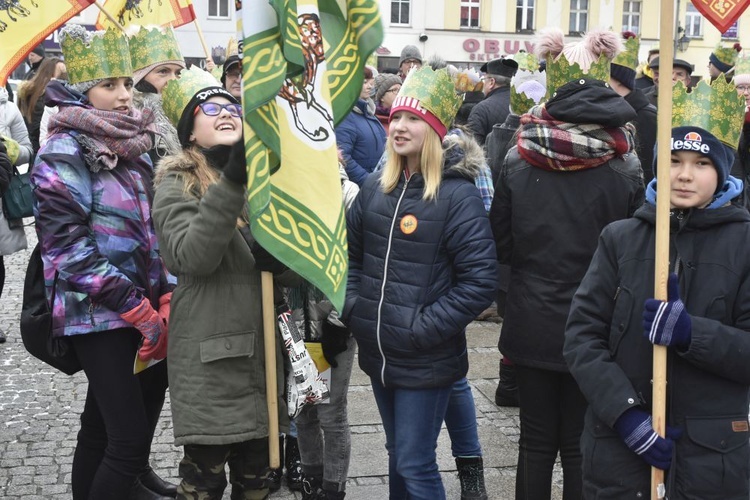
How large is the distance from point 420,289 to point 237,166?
1051mm

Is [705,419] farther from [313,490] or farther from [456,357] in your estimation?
[313,490]

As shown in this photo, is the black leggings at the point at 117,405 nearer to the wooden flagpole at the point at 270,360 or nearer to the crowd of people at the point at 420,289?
the crowd of people at the point at 420,289

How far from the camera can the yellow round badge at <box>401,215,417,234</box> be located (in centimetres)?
390

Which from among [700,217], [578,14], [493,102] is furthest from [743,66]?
[578,14]

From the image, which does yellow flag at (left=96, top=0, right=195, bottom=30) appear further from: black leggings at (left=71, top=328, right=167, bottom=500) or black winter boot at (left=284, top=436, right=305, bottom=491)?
black leggings at (left=71, top=328, right=167, bottom=500)

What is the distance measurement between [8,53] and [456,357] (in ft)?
9.13

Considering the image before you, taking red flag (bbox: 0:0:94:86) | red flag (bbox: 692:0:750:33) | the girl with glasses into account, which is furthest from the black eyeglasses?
red flag (bbox: 692:0:750:33)

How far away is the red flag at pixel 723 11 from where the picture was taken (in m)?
4.76

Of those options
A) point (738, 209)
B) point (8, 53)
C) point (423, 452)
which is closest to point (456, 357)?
point (423, 452)

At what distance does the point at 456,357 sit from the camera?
4.00m

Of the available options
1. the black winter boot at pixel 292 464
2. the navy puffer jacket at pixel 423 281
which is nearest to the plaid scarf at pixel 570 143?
the navy puffer jacket at pixel 423 281

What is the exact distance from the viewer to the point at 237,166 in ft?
10.3

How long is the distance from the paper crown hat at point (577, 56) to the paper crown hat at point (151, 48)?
221cm

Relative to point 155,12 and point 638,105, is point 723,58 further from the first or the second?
point 155,12
